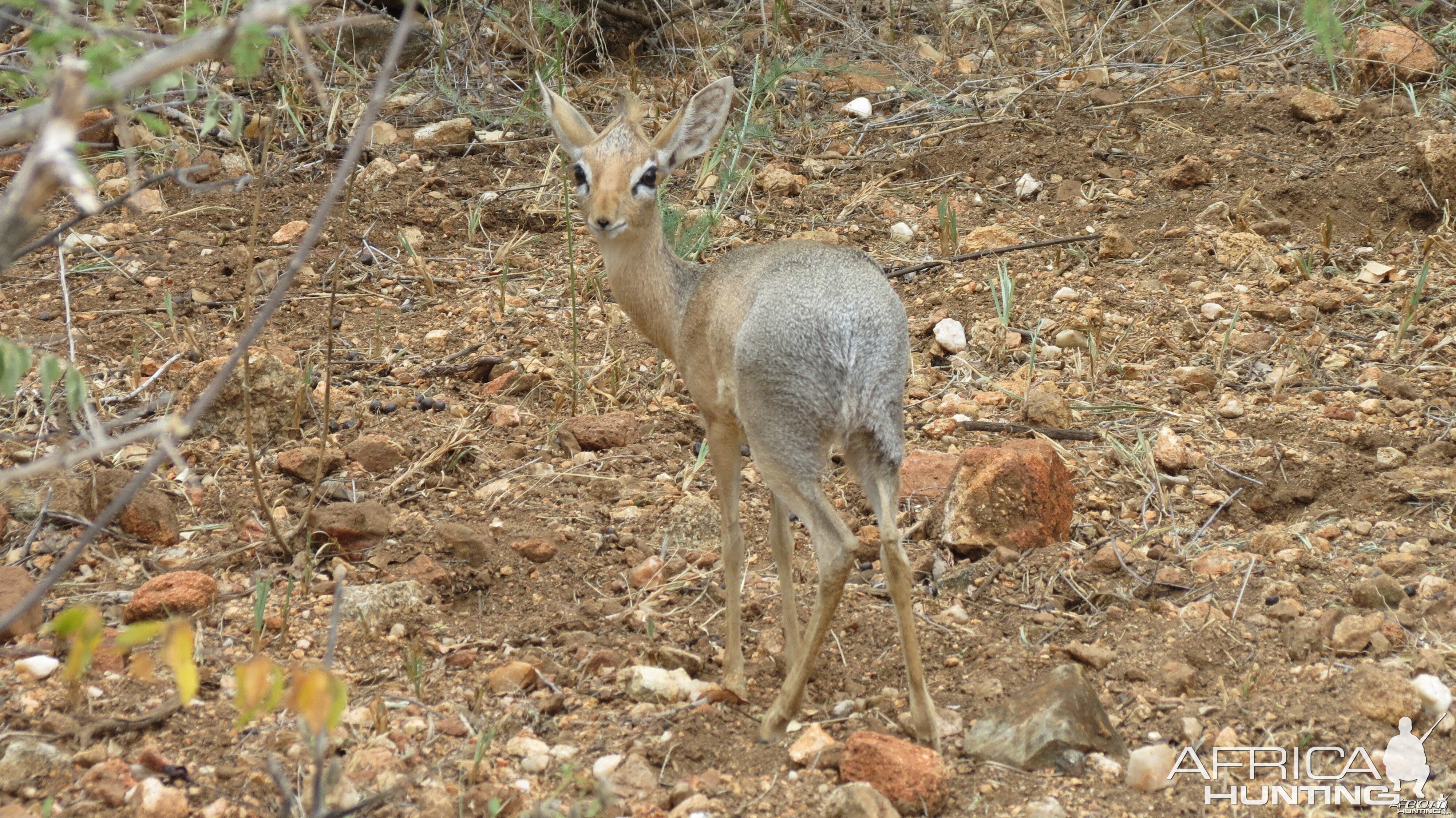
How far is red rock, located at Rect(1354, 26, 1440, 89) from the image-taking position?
8.05m

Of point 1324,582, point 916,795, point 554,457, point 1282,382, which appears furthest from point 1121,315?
point 916,795

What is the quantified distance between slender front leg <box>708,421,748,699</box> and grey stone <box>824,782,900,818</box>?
3.05 ft

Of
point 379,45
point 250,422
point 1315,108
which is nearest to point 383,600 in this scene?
point 250,422

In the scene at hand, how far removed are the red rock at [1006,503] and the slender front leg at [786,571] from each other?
2.48 ft

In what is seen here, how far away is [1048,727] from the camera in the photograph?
11.2 ft

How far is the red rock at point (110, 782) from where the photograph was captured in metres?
3.11

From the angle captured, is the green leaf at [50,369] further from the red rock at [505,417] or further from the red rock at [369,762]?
the red rock at [505,417]

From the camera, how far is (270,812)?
3186mm

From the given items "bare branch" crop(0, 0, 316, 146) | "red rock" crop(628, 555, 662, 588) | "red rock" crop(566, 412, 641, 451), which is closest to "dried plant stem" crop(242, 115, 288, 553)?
"red rock" crop(628, 555, 662, 588)

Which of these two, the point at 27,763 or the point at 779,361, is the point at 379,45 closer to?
the point at 779,361

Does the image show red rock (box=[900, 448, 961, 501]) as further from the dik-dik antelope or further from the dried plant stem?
the dried plant stem

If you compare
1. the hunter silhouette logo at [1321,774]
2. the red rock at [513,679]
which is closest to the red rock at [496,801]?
the red rock at [513,679]

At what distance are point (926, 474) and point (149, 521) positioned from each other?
2973 millimetres

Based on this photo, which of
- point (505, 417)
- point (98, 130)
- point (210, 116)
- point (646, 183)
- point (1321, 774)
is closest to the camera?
point (210, 116)
